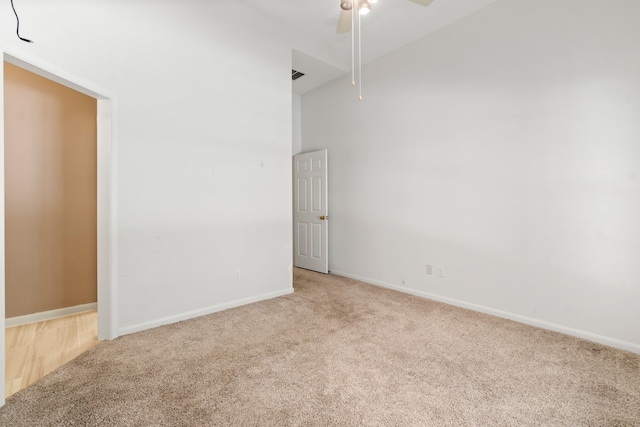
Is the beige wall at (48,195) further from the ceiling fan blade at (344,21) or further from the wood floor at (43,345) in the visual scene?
the ceiling fan blade at (344,21)

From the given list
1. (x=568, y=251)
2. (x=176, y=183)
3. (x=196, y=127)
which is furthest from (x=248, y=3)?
(x=568, y=251)

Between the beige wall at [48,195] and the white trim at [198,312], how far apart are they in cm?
104

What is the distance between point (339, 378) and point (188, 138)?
253 cm

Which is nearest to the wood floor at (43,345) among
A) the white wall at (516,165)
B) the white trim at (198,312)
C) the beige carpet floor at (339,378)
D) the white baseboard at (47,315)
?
the white baseboard at (47,315)

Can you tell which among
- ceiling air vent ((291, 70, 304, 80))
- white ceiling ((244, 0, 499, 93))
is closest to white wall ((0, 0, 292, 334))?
white ceiling ((244, 0, 499, 93))

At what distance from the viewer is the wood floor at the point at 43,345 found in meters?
1.98

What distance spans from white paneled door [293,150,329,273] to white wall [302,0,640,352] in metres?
0.77

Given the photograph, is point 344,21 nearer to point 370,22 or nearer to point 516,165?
point 370,22

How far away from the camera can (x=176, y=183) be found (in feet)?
9.32

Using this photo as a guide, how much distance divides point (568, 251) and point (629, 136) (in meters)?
1.01

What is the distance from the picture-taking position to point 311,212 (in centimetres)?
496

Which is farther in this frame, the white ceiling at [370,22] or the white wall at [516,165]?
the white ceiling at [370,22]

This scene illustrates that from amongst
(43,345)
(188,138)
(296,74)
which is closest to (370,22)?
(296,74)

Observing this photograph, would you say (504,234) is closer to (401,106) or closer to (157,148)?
(401,106)
